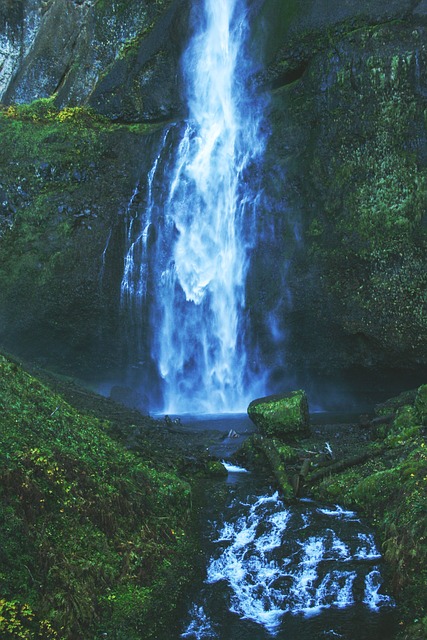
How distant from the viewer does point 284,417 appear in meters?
13.1

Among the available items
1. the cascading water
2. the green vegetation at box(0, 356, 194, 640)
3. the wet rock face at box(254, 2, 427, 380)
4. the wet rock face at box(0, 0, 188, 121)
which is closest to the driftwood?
the green vegetation at box(0, 356, 194, 640)

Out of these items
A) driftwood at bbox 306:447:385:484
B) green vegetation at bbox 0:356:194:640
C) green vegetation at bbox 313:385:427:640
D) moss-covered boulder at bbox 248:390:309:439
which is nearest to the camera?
green vegetation at bbox 0:356:194:640

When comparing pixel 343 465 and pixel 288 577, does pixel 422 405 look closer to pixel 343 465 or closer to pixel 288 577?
pixel 343 465

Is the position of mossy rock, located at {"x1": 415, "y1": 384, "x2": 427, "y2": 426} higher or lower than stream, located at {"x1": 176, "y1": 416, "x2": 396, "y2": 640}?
higher

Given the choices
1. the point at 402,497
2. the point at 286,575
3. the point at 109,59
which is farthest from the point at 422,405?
the point at 109,59

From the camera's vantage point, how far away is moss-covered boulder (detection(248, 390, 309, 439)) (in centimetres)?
1314

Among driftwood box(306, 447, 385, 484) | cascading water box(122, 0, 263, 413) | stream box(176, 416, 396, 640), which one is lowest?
stream box(176, 416, 396, 640)

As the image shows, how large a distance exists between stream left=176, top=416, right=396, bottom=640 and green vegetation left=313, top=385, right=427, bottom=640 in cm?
24

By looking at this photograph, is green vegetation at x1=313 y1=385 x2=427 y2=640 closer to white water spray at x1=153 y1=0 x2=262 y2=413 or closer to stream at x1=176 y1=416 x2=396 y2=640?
stream at x1=176 y1=416 x2=396 y2=640

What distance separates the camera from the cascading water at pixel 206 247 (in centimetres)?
2047

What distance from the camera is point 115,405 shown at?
1655cm

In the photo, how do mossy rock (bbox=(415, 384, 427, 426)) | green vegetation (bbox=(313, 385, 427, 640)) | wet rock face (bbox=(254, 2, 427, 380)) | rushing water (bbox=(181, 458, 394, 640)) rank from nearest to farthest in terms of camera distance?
rushing water (bbox=(181, 458, 394, 640)) → green vegetation (bbox=(313, 385, 427, 640)) → mossy rock (bbox=(415, 384, 427, 426)) → wet rock face (bbox=(254, 2, 427, 380))

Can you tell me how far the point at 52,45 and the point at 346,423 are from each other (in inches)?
834

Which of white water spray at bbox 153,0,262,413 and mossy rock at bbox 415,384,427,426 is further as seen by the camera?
white water spray at bbox 153,0,262,413
